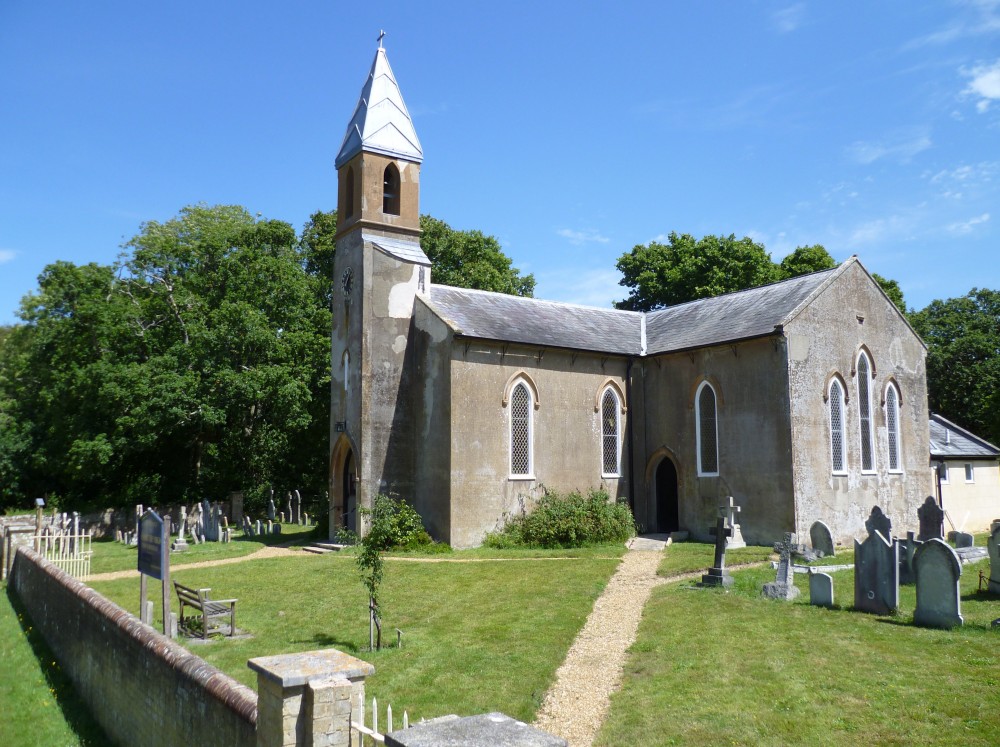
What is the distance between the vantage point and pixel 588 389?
26.6 metres

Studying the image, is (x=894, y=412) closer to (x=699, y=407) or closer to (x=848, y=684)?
(x=699, y=407)

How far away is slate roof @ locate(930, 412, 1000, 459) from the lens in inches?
1157

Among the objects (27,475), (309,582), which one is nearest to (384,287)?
(309,582)

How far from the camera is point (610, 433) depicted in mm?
27141

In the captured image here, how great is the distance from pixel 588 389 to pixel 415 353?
20.0ft

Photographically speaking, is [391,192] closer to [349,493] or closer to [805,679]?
[349,493]

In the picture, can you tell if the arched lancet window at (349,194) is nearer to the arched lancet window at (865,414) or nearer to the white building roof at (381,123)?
the white building roof at (381,123)

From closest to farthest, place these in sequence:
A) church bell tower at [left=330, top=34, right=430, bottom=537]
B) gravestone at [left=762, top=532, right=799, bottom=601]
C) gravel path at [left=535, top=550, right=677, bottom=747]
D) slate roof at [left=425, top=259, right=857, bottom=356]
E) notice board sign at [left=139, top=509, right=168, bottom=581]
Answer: gravel path at [left=535, top=550, right=677, bottom=747], notice board sign at [left=139, top=509, right=168, bottom=581], gravestone at [left=762, top=532, right=799, bottom=601], slate roof at [left=425, top=259, right=857, bottom=356], church bell tower at [left=330, top=34, right=430, bottom=537]

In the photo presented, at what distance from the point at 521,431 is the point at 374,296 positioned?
655cm

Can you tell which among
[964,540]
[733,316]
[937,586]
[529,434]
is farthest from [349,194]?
[937,586]

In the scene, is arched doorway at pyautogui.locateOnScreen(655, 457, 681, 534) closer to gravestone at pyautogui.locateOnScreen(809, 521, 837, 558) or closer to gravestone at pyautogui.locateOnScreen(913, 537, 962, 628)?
gravestone at pyautogui.locateOnScreen(809, 521, 837, 558)

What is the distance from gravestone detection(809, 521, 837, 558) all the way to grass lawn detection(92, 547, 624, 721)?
5.38 m

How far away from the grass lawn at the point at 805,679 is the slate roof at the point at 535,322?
13.2 meters

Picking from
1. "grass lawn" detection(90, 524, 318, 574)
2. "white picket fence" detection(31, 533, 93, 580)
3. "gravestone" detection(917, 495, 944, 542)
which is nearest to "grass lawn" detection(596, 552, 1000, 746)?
"gravestone" detection(917, 495, 944, 542)
